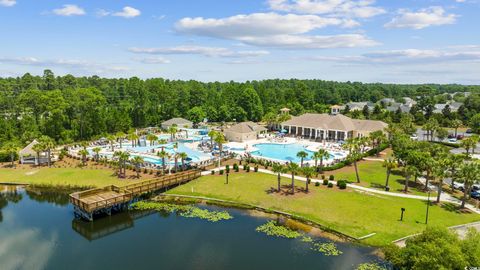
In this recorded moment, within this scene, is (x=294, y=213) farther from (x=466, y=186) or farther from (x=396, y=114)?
(x=396, y=114)

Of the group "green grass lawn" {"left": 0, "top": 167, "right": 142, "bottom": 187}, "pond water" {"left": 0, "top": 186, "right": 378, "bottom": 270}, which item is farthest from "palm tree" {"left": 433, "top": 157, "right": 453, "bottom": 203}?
"green grass lawn" {"left": 0, "top": 167, "right": 142, "bottom": 187}

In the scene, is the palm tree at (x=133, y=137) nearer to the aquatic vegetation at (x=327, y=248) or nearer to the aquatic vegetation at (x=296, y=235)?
the aquatic vegetation at (x=296, y=235)

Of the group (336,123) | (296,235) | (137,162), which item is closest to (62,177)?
(137,162)

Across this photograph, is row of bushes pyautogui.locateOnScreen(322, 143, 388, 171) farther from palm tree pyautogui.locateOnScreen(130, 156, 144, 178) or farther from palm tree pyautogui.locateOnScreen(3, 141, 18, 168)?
palm tree pyautogui.locateOnScreen(3, 141, 18, 168)

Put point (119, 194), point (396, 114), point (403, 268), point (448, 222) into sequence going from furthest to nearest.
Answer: point (396, 114)
point (119, 194)
point (448, 222)
point (403, 268)

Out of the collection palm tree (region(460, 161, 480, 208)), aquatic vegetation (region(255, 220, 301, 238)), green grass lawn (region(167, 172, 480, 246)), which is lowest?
aquatic vegetation (region(255, 220, 301, 238))

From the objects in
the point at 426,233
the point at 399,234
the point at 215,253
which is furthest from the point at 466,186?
the point at 215,253

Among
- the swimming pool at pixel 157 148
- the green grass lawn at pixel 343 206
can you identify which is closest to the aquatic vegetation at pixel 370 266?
the green grass lawn at pixel 343 206
